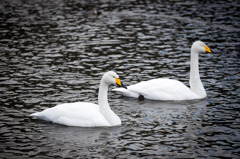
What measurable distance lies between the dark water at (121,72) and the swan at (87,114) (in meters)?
0.20

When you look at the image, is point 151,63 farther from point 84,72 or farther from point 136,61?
point 84,72

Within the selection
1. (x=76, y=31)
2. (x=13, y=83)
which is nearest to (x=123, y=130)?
(x=13, y=83)

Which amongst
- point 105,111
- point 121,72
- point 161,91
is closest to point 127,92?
point 161,91

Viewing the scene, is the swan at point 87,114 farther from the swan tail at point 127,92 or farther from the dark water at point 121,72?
the swan tail at point 127,92

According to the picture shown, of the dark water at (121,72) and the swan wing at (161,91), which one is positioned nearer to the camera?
the dark water at (121,72)

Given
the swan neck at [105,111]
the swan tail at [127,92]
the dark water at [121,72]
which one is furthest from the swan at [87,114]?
the swan tail at [127,92]

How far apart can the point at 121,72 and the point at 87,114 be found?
18.4ft

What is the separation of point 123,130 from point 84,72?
19.6ft

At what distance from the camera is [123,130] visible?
11.4 m

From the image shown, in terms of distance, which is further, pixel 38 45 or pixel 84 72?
pixel 38 45

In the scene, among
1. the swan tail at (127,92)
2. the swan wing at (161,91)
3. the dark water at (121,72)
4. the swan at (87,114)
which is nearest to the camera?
the dark water at (121,72)

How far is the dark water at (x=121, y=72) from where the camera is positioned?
412 inches

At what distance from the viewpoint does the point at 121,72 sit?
55.8 feet

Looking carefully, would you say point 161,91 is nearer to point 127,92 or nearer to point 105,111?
point 127,92
